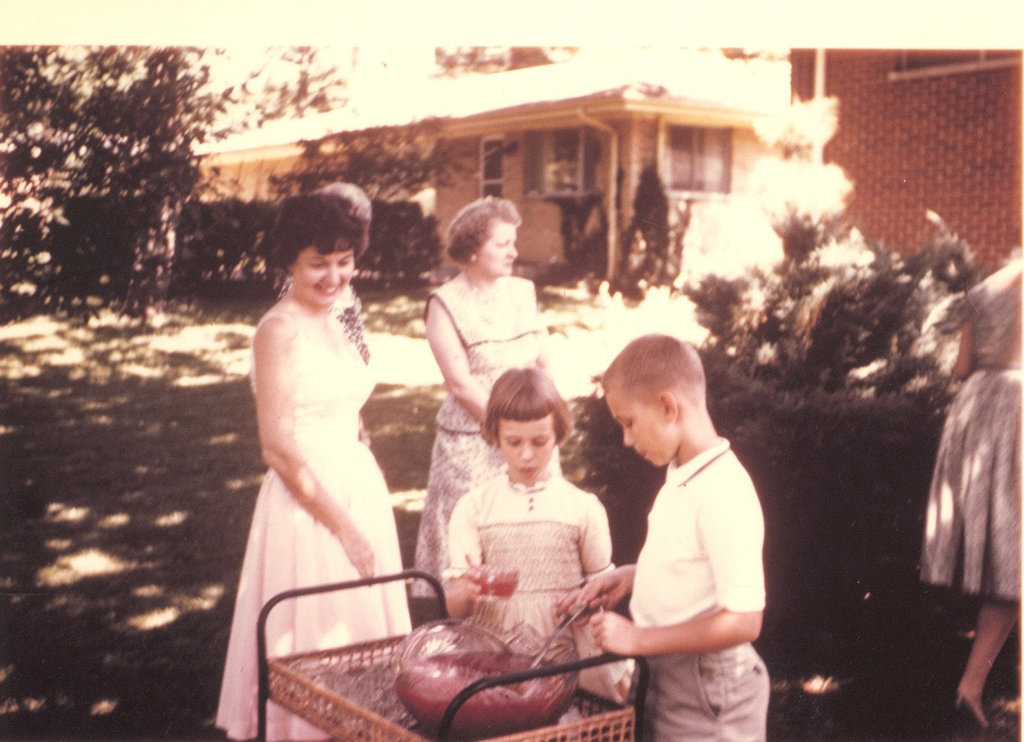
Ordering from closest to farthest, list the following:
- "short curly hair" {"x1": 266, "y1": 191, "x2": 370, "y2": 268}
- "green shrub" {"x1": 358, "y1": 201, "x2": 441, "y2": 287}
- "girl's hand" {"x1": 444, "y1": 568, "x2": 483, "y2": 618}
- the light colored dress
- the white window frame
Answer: "girl's hand" {"x1": 444, "y1": 568, "x2": 483, "y2": 618} → the light colored dress → "short curly hair" {"x1": 266, "y1": 191, "x2": 370, "y2": 268} → "green shrub" {"x1": 358, "y1": 201, "x2": 441, "y2": 287} → the white window frame

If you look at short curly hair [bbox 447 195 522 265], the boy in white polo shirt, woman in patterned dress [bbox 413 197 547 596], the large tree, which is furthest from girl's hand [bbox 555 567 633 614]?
the large tree

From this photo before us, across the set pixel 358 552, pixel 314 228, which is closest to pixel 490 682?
pixel 358 552

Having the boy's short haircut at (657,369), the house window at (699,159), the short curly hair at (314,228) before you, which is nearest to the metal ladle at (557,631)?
the boy's short haircut at (657,369)

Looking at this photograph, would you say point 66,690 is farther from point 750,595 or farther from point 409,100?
point 750,595

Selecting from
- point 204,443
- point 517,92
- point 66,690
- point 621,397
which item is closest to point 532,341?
point 517,92

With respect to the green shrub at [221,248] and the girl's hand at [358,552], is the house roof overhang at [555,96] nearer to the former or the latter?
the green shrub at [221,248]

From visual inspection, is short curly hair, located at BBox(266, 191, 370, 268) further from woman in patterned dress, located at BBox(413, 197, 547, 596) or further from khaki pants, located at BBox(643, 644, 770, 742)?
khaki pants, located at BBox(643, 644, 770, 742)

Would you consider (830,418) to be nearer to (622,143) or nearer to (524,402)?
(622,143)
